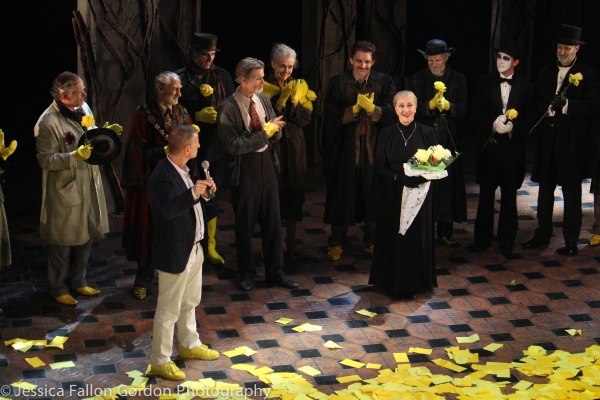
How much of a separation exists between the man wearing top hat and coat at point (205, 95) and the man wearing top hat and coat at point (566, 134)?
100 inches

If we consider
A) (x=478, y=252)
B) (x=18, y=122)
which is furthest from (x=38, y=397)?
(x=18, y=122)

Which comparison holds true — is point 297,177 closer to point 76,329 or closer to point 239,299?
point 239,299

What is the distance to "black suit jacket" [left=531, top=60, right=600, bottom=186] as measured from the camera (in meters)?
7.91

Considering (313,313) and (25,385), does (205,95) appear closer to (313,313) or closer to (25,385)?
(313,313)

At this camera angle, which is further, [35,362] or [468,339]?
[468,339]

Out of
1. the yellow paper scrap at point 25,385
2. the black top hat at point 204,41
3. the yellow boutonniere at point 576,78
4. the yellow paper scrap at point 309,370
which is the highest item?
the black top hat at point 204,41

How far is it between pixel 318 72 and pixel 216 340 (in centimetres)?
434

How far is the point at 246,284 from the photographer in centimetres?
730

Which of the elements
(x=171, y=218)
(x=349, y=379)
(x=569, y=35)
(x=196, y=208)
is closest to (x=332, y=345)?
(x=349, y=379)

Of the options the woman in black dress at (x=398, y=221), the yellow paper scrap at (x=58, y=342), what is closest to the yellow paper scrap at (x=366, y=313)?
the woman in black dress at (x=398, y=221)

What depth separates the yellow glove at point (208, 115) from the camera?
7297 millimetres

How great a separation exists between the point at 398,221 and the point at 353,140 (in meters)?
1.00

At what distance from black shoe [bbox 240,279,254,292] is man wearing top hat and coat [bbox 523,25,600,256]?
2.35 meters

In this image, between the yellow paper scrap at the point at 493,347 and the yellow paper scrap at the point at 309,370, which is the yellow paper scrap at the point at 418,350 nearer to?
the yellow paper scrap at the point at 493,347
